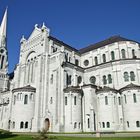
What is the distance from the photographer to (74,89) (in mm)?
45812

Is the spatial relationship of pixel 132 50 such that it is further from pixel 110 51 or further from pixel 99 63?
pixel 99 63

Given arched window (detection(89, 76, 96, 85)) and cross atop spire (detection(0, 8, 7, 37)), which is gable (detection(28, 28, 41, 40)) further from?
cross atop spire (detection(0, 8, 7, 37))

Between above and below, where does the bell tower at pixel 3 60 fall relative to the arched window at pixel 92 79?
above

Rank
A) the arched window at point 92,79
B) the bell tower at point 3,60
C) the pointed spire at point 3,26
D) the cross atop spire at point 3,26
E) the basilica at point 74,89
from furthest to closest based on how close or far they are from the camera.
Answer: the pointed spire at point 3,26 < the cross atop spire at point 3,26 < the bell tower at point 3,60 < the arched window at point 92,79 < the basilica at point 74,89

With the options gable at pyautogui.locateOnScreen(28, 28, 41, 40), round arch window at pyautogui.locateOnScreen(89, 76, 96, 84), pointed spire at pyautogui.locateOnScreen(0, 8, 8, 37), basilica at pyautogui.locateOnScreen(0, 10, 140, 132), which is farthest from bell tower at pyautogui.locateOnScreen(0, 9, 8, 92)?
round arch window at pyautogui.locateOnScreen(89, 76, 96, 84)

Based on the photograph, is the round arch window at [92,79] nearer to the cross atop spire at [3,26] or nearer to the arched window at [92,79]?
the arched window at [92,79]

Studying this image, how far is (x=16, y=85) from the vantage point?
59125 mm

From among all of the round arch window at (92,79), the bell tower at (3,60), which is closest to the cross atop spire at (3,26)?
the bell tower at (3,60)

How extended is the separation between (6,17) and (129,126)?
7816cm

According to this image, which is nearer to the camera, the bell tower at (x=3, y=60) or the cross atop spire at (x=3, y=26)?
the bell tower at (x=3, y=60)

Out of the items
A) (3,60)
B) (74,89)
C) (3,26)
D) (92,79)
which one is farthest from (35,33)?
(3,26)

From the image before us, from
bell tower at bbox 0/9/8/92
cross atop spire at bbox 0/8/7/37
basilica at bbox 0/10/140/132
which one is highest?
cross atop spire at bbox 0/8/7/37

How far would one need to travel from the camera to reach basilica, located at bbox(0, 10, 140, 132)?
1703 inches

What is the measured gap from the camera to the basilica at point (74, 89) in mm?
43250
